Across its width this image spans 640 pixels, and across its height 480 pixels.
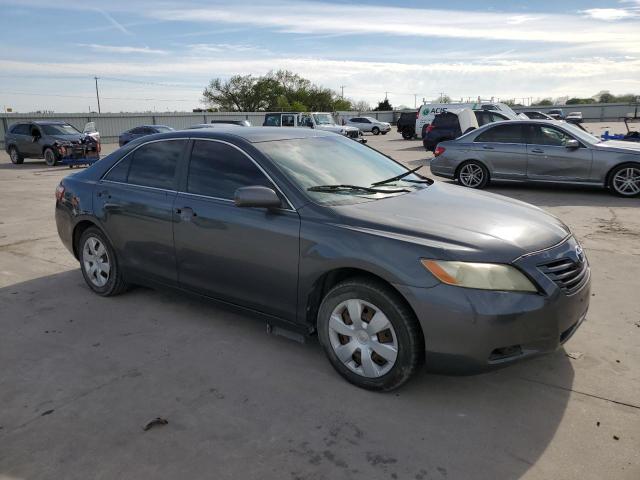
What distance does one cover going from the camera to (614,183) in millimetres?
10062

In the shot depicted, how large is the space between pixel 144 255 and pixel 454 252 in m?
2.76

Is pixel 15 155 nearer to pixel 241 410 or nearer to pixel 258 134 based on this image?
pixel 258 134

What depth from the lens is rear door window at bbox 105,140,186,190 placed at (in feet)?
14.6

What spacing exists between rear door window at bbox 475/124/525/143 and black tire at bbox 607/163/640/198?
1.81 m

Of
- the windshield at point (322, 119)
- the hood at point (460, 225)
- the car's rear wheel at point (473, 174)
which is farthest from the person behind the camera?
the windshield at point (322, 119)

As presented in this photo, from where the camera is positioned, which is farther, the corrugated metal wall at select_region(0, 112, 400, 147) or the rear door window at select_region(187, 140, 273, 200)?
the corrugated metal wall at select_region(0, 112, 400, 147)

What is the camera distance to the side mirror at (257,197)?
3.56m

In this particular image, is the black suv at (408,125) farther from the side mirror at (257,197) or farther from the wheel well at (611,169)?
the side mirror at (257,197)

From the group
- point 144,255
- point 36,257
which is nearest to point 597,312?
point 144,255

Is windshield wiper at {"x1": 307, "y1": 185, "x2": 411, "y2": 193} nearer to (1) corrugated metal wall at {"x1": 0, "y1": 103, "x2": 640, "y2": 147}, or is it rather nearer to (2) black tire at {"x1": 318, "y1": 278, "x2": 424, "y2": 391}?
(2) black tire at {"x1": 318, "y1": 278, "x2": 424, "y2": 391}

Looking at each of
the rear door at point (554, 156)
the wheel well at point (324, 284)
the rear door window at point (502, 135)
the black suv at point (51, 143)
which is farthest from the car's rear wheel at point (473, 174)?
the black suv at point (51, 143)

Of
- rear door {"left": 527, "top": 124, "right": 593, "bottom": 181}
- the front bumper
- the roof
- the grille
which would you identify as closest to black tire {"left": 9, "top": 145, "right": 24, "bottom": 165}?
rear door {"left": 527, "top": 124, "right": 593, "bottom": 181}

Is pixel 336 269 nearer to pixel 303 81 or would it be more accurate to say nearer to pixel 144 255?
pixel 144 255

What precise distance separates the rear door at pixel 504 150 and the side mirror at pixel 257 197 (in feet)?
28.2
